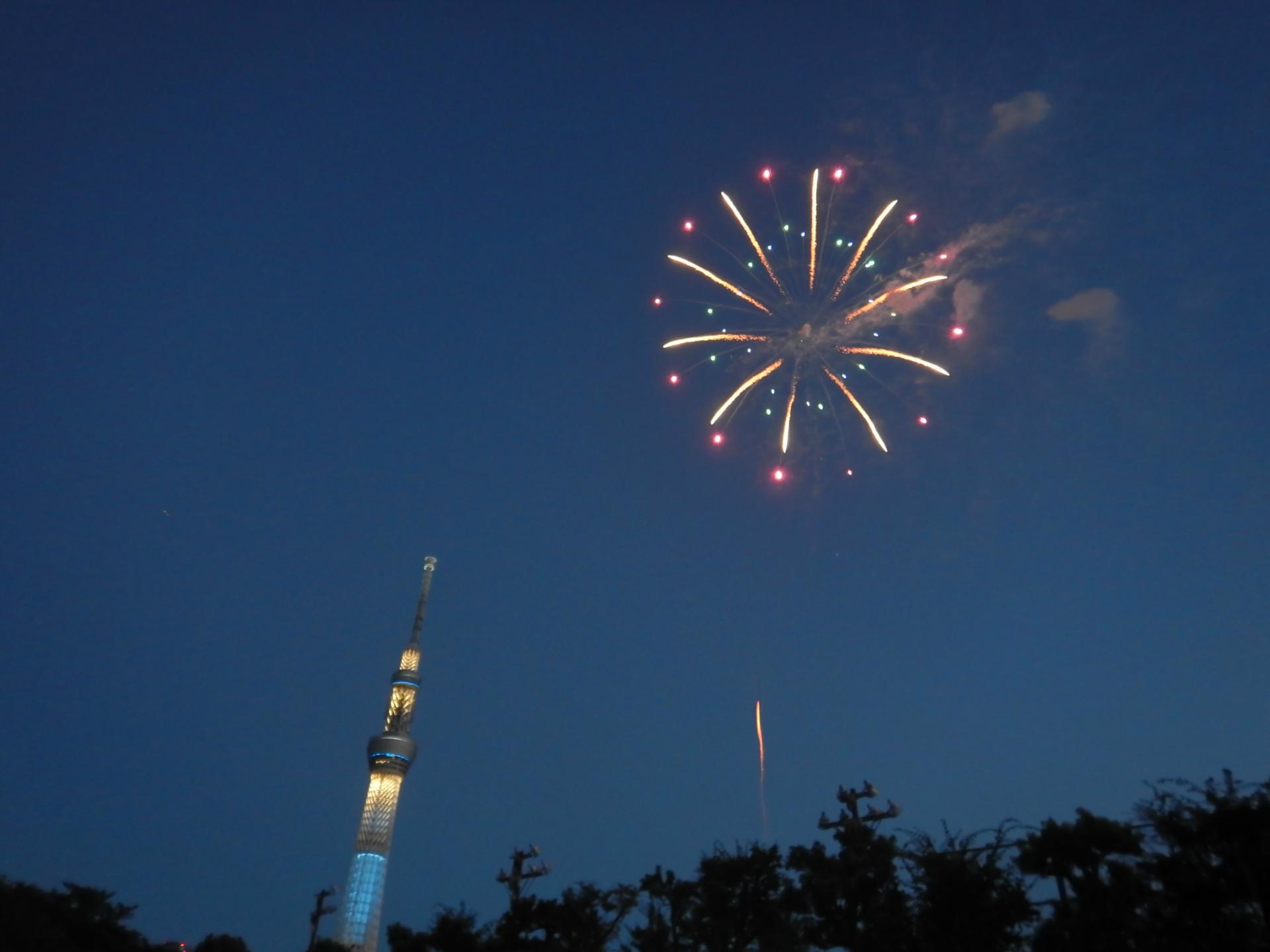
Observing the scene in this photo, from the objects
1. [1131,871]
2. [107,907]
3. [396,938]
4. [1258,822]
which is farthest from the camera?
[107,907]

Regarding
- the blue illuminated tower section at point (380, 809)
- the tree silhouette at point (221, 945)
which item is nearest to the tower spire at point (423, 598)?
the blue illuminated tower section at point (380, 809)

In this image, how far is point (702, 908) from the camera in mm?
31359

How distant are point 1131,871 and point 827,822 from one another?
10714mm

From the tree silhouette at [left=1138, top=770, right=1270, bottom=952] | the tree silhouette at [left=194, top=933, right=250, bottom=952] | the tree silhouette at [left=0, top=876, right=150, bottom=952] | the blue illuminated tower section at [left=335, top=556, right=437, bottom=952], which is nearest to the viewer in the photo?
the tree silhouette at [left=1138, top=770, right=1270, bottom=952]

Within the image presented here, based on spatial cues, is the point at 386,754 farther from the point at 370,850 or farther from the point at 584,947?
the point at 584,947

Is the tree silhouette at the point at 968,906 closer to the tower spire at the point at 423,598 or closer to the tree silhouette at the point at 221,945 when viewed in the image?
the tree silhouette at the point at 221,945

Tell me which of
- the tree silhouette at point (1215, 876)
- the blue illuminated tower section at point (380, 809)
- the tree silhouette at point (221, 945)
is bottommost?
the tree silhouette at point (1215, 876)

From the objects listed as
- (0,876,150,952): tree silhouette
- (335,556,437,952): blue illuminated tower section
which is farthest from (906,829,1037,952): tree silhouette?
(335,556,437,952): blue illuminated tower section

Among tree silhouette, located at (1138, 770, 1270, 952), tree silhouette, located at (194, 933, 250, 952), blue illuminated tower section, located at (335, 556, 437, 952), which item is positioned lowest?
tree silhouette, located at (1138, 770, 1270, 952)

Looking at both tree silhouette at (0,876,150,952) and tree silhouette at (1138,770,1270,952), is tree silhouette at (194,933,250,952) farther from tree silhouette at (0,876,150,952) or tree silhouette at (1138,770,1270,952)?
tree silhouette at (1138,770,1270,952)

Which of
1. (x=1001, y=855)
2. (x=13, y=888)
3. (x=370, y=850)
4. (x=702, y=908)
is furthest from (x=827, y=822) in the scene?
(x=370, y=850)

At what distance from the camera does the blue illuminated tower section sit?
108m

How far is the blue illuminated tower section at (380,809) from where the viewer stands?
10775 cm

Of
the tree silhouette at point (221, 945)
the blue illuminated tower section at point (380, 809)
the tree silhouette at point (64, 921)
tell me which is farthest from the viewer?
the blue illuminated tower section at point (380, 809)
